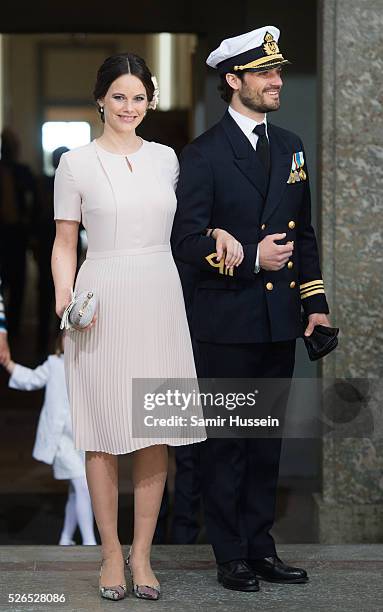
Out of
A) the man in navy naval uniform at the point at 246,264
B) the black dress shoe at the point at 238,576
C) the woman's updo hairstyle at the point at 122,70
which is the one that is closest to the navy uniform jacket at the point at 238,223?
the man in navy naval uniform at the point at 246,264

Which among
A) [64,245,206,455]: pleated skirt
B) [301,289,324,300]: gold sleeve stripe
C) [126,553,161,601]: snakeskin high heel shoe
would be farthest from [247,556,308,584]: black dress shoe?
[301,289,324,300]: gold sleeve stripe

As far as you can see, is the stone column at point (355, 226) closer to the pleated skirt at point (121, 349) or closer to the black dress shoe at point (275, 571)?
the black dress shoe at point (275, 571)

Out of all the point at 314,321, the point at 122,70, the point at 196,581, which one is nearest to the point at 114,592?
the point at 196,581

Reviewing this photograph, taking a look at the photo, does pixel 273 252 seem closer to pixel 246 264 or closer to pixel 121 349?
pixel 246 264

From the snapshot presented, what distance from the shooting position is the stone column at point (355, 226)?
19.3 ft

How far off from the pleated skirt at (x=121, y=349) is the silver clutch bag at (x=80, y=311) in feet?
0.36

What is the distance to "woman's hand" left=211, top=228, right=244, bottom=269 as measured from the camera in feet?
15.0

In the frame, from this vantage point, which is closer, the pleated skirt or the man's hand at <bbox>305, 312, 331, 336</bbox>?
the pleated skirt

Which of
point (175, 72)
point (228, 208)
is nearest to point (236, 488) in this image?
point (228, 208)

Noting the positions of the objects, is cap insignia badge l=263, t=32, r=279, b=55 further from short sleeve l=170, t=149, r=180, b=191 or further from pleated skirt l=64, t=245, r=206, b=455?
pleated skirt l=64, t=245, r=206, b=455

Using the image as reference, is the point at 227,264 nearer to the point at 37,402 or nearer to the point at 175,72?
the point at 37,402

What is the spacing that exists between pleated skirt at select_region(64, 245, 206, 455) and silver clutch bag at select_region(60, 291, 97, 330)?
108 mm

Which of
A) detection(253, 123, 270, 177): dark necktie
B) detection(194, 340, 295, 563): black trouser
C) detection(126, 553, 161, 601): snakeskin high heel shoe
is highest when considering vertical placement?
detection(253, 123, 270, 177): dark necktie

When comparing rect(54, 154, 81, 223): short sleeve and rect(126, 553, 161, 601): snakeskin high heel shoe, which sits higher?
rect(54, 154, 81, 223): short sleeve
